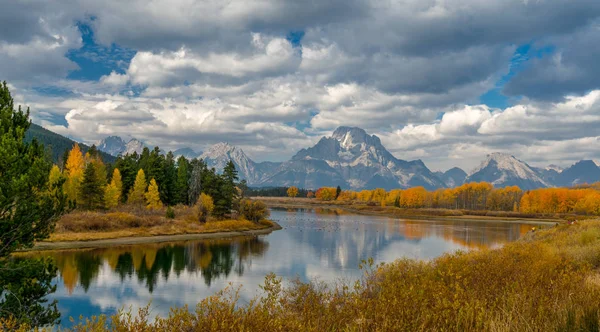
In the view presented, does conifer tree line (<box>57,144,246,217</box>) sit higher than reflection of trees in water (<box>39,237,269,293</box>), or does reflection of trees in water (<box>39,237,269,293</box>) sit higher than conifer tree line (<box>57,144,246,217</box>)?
conifer tree line (<box>57,144,246,217</box>)

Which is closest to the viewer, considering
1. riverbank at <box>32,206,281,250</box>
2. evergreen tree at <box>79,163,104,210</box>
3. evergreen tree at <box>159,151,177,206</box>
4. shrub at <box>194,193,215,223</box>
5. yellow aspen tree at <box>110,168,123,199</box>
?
riverbank at <box>32,206,281,250</box>

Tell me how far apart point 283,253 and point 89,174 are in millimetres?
42770

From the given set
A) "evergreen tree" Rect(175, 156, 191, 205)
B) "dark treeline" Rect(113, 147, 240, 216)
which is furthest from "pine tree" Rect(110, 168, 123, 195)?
"evergreen tree" Rect(175, 156, 191, 205)

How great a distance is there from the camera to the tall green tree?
46.7 ft

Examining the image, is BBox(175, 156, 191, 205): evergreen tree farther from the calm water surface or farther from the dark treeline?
the calm water surface

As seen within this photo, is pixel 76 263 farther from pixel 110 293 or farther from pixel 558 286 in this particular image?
pixel 558 286

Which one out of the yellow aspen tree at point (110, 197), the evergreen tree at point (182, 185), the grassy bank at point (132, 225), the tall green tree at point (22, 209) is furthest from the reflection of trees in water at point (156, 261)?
the evergreen tree at point (182, 185)

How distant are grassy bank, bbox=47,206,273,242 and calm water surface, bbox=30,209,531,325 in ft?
22.5

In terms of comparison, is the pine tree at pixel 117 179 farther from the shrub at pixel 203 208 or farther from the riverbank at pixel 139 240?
the riverbank at pixel 139 240

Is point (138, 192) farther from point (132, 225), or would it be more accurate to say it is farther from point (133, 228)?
point (133, 228)

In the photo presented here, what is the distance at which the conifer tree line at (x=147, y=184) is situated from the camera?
73.2 m

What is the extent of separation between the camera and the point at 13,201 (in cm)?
1464

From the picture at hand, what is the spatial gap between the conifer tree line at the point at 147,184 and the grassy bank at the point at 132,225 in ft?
13.7

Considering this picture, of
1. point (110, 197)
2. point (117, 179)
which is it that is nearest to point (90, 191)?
point (110, 197)
